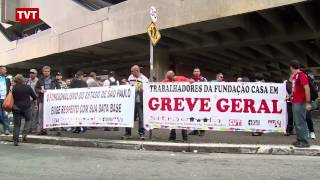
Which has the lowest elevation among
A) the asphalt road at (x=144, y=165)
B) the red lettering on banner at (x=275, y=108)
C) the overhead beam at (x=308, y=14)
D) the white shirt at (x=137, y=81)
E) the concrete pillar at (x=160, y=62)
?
the asphalt road at (x=144, y=165)

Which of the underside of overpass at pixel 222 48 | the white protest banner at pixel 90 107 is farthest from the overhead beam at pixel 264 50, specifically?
the white protest banner at pixel 90 107

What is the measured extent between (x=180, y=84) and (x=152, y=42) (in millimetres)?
1537

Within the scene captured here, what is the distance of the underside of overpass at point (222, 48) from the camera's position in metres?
23.3

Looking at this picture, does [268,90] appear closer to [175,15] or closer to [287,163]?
[287,163]

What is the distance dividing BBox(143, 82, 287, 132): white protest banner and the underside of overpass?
10248 mm

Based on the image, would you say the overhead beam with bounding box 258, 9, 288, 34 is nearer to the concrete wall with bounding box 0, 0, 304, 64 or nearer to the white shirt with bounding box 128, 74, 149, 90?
the concrete wall with bounding box 0, 0, 304, 64

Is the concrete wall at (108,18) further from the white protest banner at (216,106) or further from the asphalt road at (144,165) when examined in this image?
the asphalt road at (144,165)

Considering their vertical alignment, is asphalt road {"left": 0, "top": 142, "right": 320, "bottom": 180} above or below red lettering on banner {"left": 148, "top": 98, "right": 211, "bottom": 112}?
below

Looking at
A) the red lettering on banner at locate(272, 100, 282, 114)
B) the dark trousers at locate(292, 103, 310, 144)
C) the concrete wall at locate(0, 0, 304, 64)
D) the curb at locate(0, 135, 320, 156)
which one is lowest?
the curb at locate(0, 135, 320, 156)

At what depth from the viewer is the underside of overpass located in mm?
23266

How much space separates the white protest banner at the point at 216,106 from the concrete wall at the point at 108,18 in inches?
377
